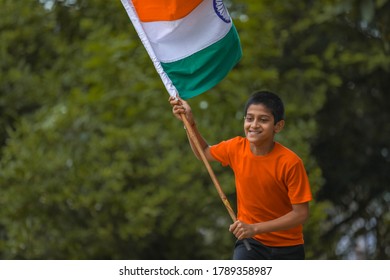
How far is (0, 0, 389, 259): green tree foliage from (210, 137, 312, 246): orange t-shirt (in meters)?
3.57

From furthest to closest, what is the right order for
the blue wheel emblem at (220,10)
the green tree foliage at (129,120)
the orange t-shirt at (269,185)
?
the green tree foliage at (129,120) → the blue wheel emblem at (220,10) → the orange t-shirt at (269,185)

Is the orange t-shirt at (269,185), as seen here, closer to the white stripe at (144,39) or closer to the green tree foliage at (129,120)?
the white stripe at (144,39)

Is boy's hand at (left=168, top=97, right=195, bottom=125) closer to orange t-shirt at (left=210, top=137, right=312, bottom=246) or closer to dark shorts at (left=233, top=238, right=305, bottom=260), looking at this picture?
orange t-shirt at (left=210, top=137, right=312, bottom=246)

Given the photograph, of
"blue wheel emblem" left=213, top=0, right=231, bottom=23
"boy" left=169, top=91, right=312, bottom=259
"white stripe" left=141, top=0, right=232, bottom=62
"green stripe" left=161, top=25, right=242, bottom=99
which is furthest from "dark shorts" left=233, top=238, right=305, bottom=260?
"blue wheel emblem" left=213, top=0, right=231, bottom=23

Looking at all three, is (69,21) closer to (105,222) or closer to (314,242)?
(105,222)

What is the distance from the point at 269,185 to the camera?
4719 millimetres

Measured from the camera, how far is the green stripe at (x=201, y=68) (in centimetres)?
520

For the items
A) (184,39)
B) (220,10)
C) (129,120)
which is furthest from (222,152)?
(129,120)

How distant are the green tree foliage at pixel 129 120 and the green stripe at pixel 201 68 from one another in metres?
2.99

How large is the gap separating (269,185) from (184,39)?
96 centimetres

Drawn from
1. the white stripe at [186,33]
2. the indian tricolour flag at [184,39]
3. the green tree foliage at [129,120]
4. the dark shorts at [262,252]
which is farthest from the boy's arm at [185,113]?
the green tree foliage at [129,120]

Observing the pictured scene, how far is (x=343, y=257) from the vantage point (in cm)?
1010

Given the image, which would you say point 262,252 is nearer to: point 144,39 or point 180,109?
point 180,109

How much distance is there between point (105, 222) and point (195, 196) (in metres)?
0.79
